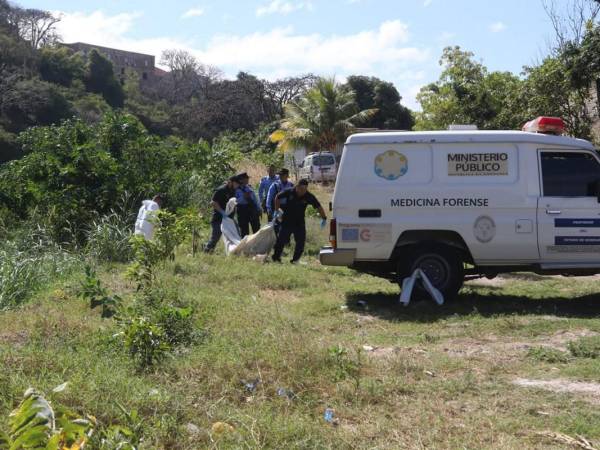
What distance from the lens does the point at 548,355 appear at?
6051 mm

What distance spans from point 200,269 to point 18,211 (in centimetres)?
673

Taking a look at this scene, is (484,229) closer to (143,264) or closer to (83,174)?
(143,264)

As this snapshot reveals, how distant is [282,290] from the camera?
956 cm

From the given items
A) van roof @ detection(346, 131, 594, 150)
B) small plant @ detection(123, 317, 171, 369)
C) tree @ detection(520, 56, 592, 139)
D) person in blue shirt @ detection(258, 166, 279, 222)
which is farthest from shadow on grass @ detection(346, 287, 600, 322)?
tree @ detection(520, 56, 592, 139)

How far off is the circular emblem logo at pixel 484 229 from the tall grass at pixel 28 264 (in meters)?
5.79

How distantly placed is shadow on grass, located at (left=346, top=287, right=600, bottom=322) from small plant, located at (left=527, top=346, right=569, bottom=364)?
1749mm

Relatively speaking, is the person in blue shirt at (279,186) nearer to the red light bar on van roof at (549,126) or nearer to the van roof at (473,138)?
the van roof at (473,138)

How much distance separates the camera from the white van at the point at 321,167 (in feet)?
107

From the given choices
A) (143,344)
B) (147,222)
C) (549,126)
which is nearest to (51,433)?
(143,344)

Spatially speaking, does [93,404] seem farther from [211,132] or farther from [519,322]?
[211,132]

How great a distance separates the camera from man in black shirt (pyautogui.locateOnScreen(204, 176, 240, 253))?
12195mm

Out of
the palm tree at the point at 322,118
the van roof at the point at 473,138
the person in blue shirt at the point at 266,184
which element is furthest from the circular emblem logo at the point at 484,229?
the palm tree at the point at 322,118

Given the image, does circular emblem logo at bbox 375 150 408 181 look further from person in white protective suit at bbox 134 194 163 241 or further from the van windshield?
the van windshield

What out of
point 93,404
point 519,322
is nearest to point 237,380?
point 93,404
